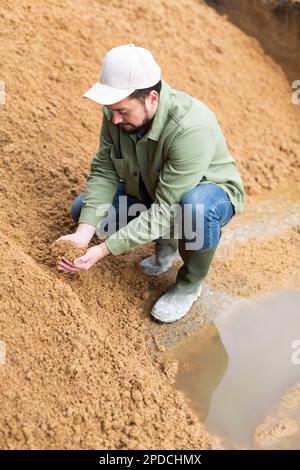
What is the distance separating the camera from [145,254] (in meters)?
3.79

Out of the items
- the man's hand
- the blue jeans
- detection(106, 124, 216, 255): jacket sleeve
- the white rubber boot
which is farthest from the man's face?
the white rubber boot

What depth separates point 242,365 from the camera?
3168 mm

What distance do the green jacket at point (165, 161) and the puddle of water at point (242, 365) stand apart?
65cm

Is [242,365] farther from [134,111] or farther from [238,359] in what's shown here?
[134,111]

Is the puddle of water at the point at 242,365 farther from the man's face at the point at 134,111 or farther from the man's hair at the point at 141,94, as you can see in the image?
the man's hair at the point at 141,94

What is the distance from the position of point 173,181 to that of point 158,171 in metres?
0.17

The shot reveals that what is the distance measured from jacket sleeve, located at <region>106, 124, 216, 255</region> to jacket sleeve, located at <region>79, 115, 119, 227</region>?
28 cm

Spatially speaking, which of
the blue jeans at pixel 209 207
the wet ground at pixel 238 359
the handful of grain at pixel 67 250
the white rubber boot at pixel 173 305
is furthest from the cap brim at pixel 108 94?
Answer: the wet ground at pixel 238 359

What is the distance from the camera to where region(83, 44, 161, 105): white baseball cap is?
9.09 ft

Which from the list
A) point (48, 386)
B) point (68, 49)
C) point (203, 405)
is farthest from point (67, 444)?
point (68, 49)

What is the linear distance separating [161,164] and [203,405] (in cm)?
119

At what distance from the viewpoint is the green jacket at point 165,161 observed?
2904mm

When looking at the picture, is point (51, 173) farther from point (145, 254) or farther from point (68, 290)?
point (68, 290)

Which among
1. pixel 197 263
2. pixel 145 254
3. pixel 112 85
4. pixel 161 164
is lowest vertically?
pixel 145 254
